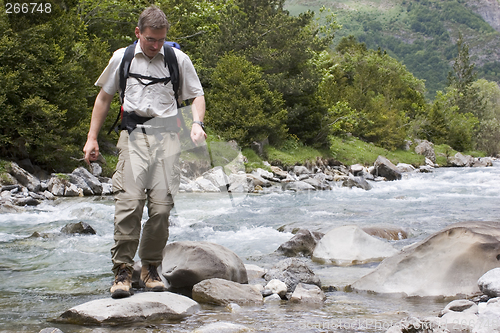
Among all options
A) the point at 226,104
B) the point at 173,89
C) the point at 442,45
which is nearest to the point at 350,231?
the point at 173,89

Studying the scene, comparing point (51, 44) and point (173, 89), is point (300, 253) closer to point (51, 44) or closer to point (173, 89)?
point (173, 89)

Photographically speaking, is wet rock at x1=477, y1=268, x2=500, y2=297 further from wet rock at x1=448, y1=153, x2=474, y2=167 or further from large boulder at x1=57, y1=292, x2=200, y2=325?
wet rock at x1=448, y1=153, x2=474, y2=167

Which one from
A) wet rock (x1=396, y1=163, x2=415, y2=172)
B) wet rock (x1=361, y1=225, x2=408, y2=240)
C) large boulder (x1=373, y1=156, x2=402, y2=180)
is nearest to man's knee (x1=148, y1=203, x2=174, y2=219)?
wet rock (x1=361, y1=225, x2=408, y2=240)

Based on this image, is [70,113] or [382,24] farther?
[382,24]

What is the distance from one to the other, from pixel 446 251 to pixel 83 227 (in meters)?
6.18

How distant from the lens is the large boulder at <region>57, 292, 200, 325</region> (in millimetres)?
3488

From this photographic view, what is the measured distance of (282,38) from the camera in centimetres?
3092

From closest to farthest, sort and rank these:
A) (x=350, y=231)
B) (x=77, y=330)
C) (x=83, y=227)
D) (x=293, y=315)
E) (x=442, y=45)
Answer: (x=77, y=330) < (x=293, y=315) < (x=350, y=231) < (x=83, y=227) < (x=442, y=45)

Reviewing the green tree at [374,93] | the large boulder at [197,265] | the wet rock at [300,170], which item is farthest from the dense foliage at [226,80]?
the large boulder at [197,265]

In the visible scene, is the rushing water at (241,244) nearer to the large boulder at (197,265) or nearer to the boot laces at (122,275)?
the boot laces at (122,275)

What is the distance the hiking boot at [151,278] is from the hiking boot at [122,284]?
426mm

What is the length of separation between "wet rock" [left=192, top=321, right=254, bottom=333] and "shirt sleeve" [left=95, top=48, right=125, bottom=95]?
6.69 feet

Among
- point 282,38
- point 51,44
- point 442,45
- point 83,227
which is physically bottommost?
point 83,227

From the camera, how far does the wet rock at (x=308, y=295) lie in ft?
14.1
